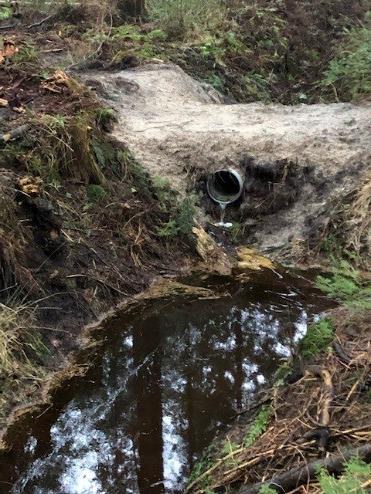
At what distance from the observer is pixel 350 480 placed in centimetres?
281

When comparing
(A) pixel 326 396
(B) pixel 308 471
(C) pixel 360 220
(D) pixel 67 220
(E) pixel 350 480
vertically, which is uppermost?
(E) pixel 350 480

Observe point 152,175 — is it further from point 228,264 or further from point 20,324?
point 20,324

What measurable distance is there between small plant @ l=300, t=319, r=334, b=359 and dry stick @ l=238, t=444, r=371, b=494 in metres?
1.38

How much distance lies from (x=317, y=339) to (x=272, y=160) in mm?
3521

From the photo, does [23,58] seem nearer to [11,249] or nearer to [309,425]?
[11,249]

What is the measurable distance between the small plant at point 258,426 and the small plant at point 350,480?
86 centimetres

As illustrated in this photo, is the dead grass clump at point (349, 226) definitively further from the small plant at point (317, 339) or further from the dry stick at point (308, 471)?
the dry stick at point (308, 471)

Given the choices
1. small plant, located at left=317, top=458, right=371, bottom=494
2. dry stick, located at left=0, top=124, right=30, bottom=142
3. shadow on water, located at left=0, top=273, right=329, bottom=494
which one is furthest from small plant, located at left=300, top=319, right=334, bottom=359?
dry stick, located at left=0, top=124, right=30, bottom=142

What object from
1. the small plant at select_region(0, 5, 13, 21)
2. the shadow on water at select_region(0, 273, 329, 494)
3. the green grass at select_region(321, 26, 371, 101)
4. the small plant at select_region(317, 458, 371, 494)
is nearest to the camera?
the small plant at select_region(317, 458, 371, 494)

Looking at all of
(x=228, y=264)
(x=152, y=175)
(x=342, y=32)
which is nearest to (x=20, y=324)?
(x=228, y=264)

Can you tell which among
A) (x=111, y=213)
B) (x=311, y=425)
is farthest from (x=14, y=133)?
(x=311, y=425)

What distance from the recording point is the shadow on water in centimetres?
391

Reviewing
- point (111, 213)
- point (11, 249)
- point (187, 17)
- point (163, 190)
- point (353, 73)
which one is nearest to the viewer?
point (11, 249)

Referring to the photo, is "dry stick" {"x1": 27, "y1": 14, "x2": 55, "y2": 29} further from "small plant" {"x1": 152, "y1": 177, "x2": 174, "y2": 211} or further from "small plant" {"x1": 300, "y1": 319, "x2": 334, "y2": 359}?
"small plant" {"x1": 300, "y1": 319, "x2": 334, "y2": 359}
